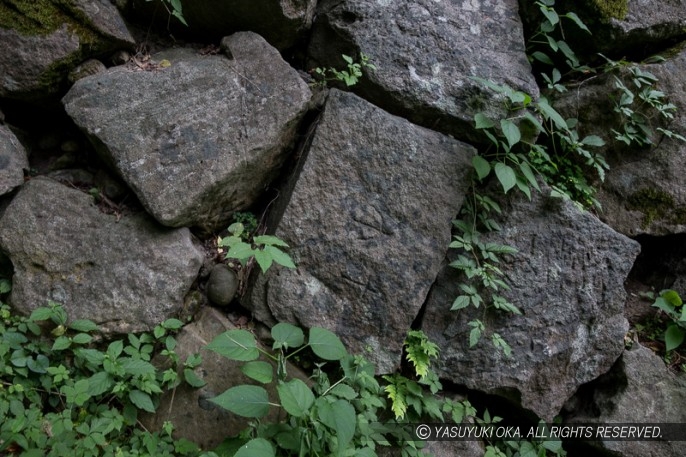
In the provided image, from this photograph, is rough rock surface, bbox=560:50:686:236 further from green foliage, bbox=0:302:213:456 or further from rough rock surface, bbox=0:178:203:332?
green foliage, bbox=0:302:213:456

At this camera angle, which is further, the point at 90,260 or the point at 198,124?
the point at 198,124

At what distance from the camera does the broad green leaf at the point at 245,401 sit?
2.08 meters

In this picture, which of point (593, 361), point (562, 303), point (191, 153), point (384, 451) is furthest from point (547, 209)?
point (191, 153)

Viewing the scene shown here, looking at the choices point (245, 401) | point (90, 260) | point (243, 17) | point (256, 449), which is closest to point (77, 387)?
point (90, 260)

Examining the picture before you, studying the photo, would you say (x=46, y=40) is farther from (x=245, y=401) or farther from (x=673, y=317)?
(x=673, y=317)

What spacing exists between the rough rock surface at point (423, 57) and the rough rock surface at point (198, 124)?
45 centimetres

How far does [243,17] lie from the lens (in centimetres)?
307

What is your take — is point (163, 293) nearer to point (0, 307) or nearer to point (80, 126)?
point (0, 307)

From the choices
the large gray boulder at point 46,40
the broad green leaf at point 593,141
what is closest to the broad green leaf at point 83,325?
the large gray boulder at point 46,40

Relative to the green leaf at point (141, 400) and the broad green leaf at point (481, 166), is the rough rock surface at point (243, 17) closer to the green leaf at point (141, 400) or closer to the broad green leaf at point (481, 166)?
the broad green leaf at point (481, 166)

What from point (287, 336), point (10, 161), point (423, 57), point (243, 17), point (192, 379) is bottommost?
point (192, 379)

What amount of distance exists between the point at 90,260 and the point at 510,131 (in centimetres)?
242

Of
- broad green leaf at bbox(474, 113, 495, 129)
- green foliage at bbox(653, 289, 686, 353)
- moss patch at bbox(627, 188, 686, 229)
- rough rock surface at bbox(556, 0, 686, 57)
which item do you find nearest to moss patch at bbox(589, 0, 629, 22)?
rough rock surface at bbox(556, 0, 686, 57)

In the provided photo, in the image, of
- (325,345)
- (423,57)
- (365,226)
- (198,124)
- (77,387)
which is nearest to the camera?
(77,387)
